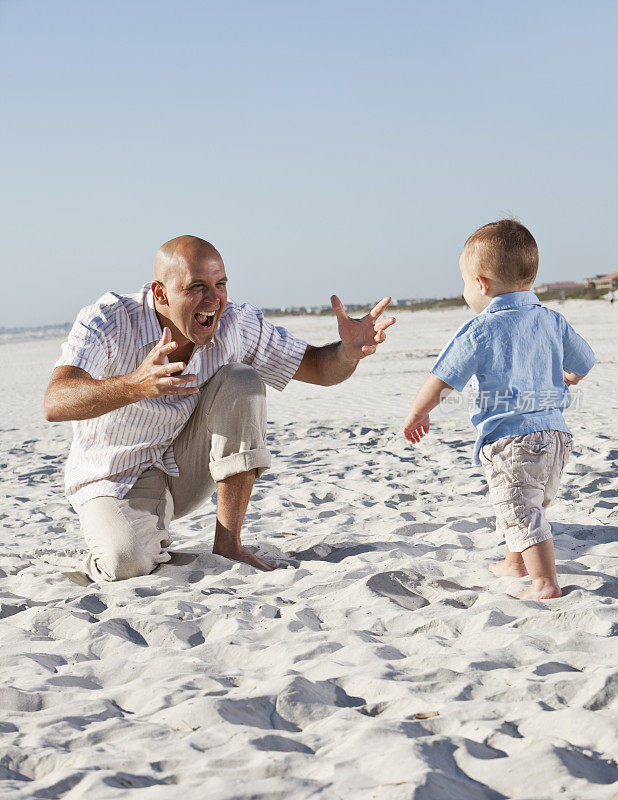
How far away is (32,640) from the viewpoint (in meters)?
2.52

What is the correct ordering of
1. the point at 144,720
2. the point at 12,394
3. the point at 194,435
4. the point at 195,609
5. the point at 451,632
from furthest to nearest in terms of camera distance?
the point at 12,394 < the point at 194,435 < the point at 195,609 < the point at 451,632 < the point at 144,720

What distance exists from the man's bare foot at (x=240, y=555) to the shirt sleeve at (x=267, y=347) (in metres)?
0.75

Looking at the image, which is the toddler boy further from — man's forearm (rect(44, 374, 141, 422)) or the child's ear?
man's forearm (rect(44, 374, 141, 422))

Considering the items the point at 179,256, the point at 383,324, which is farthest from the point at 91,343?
the point at 383,324

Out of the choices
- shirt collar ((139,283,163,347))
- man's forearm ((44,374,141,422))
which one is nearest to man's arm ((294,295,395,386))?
shirt collar ((139,283,163,347))

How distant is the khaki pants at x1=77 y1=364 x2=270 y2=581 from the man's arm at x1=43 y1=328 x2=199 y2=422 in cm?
43

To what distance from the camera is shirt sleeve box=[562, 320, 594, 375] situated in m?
2.95

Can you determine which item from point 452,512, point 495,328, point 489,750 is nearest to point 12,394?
point 452,512

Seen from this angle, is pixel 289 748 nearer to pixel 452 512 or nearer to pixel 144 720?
pixel 144 720

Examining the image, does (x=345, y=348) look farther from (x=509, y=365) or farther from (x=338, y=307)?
(x=509, y=365)

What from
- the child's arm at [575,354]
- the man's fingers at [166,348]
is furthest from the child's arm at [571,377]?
the man's fingers at [166,348]

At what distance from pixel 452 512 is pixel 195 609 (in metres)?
1.75

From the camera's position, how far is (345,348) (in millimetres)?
3451

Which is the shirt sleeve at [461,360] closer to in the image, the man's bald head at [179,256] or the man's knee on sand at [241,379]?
the man's knee on sand at [241,379]
